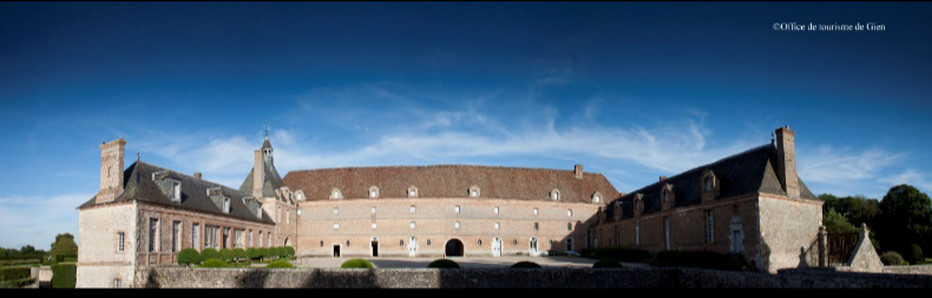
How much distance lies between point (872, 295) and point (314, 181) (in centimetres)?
5258

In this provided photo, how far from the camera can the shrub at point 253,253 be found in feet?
128

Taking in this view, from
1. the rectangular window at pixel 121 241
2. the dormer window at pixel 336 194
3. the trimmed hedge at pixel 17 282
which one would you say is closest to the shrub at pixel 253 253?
the rectangular window at pixel 121 241

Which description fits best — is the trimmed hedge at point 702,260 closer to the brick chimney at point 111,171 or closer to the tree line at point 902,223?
the tree line at point 902,223

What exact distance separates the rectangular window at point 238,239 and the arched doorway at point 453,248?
19562 millimetres

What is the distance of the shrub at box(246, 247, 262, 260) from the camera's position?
1542 inches

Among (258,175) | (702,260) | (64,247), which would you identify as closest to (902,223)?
(702,260)

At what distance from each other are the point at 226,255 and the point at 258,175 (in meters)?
13.2

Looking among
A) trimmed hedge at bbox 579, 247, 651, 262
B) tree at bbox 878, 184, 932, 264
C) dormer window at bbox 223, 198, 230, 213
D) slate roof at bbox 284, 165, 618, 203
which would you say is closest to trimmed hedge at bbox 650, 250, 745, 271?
trimmed hedge at bbox 579, 247, 651, 262

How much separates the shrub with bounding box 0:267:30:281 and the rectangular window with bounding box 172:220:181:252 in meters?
9.44

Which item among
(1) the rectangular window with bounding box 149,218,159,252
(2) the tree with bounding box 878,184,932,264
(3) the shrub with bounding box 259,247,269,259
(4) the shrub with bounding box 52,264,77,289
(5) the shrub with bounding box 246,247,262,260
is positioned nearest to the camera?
(1) the rectangular window with bounding box 149,218,159,252

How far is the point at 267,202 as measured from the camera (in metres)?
47.7

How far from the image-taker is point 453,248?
5922 cm

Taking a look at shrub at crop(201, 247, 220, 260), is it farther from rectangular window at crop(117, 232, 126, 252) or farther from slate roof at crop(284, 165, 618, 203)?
slate roof at crop(284, 165, 618, 203)

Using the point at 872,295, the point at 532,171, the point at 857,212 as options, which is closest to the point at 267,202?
the point at 532,171
